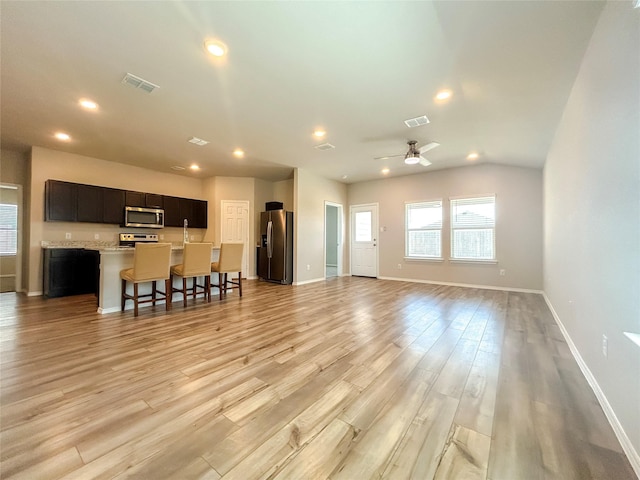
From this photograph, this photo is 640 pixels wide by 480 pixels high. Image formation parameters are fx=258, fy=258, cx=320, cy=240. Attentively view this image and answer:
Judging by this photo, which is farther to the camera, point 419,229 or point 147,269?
point 419,229

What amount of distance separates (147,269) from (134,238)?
3.19 metres

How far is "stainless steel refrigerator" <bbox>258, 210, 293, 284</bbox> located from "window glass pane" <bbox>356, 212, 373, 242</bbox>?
231 centimetres

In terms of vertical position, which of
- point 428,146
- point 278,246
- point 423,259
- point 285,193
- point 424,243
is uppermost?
point 428,146

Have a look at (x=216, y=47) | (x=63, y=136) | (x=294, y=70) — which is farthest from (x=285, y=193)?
(x=216, y=47)

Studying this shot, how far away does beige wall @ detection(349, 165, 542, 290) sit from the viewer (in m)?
5.39

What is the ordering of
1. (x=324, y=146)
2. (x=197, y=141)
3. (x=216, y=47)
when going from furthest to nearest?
(x=324, y=146) → (x=197, y=141) → (x=216, y=47)

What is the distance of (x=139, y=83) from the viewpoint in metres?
2.79

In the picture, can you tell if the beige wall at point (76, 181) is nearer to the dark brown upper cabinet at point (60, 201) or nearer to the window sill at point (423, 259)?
the dark brown upper cabinet at point (60, 201)

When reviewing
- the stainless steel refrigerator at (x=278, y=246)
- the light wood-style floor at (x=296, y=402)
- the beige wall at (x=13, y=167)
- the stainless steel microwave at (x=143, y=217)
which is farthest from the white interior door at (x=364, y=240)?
the beige wall at (x=13, y=167)

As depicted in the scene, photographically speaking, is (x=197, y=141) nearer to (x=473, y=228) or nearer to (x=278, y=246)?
(x=278, y=246)

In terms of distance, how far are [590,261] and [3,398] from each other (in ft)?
14.2

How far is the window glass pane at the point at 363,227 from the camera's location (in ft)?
25.0

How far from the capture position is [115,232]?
588cm

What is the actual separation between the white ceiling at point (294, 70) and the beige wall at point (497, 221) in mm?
1200
